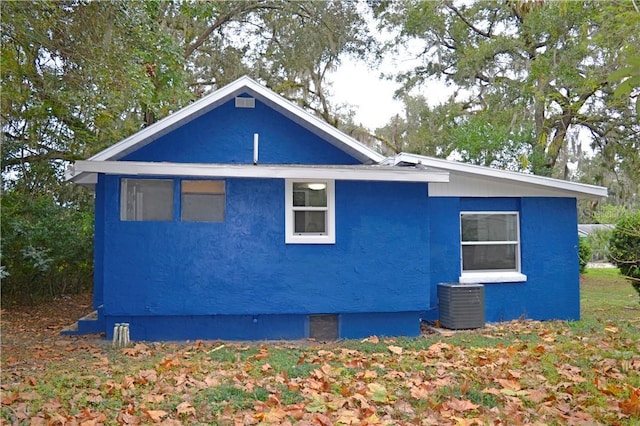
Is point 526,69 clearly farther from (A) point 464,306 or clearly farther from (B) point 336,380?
(B) point 336,380

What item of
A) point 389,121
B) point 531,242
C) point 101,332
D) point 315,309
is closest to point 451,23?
point 389,121

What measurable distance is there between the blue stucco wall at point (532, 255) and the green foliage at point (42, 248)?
860 centimetres

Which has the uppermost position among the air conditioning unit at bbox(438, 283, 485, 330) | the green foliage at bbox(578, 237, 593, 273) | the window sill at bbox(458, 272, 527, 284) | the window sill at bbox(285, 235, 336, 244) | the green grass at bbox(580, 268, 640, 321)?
the window sill at bbox(285, 235, 336, 244)

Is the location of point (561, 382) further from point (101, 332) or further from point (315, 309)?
point (101, 332)

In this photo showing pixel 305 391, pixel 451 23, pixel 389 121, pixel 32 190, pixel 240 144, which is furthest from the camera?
pixel 389 121

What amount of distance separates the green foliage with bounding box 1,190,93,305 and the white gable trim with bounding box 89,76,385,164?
4549mm

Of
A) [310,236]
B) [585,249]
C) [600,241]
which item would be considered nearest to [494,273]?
[585,249]

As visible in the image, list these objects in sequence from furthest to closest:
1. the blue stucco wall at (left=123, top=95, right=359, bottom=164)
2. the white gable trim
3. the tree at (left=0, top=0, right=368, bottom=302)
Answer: the blue stucco wall at (left=123, top=95, right=359, bottom=164) → the white gable trim → the tree at (left=0, top=0, right=368, bottom=302)

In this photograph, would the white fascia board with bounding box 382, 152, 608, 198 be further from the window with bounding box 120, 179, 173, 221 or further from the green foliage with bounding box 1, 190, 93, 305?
the green foliage with bounding box 1, 190, 93, 305

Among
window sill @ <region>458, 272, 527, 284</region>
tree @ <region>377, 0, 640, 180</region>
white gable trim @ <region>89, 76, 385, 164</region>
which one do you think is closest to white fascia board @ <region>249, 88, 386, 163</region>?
white gable trim @ <region>89, 76, 385, 164</region>

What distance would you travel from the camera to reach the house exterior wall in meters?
9.12

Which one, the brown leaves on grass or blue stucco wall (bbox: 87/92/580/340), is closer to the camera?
the brown leaves on grass

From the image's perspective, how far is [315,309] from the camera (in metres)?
9.45

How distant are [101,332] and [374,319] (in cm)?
481
